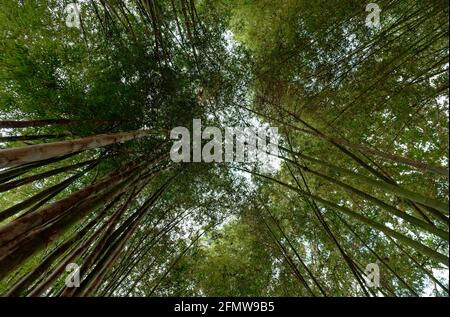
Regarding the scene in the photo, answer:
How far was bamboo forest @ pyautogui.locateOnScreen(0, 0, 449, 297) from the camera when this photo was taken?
348 cm

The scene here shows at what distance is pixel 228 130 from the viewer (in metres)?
5.03

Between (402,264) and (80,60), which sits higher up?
(80,60)

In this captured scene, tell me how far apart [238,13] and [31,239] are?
4879 mm

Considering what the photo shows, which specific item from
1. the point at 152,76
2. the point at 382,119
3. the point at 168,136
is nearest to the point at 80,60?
the point at 152,76

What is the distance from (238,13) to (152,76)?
2.37m

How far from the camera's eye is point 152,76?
158 inches

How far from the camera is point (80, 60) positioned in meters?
4.21

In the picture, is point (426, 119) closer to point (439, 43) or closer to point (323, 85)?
point (439, 43)

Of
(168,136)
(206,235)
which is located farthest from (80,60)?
(206,235)

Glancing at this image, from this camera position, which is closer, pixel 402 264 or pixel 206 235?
pixel 402 264

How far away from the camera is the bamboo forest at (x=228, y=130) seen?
3.48 metres
